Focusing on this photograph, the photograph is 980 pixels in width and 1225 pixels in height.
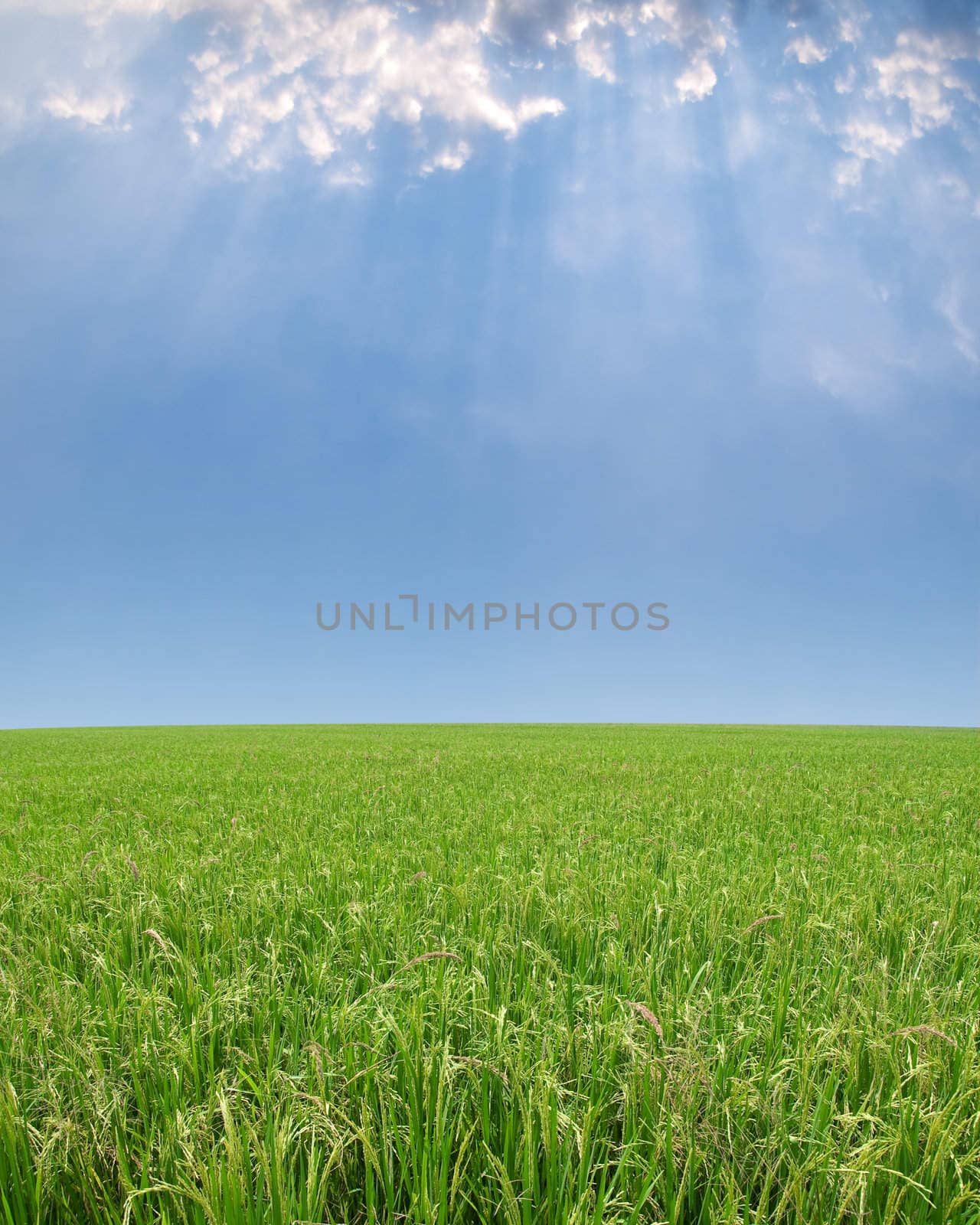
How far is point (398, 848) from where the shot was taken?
18.1 ft

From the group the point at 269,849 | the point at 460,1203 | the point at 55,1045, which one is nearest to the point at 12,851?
the point at 269,849

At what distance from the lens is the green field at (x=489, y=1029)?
70.4 inches

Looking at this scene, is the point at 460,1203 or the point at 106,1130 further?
the point at 106,1130

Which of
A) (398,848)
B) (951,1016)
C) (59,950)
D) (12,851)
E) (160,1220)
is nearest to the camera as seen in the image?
(160,1220)

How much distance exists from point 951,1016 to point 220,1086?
2973 millimetres

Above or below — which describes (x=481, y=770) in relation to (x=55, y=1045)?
below

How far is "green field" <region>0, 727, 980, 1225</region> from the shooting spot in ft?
5.86

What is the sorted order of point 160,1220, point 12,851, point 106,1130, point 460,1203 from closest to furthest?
point 160,1220 → point 460,1203 → point 106,1130 → point 12,851

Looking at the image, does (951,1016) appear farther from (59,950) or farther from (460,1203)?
(59,950)

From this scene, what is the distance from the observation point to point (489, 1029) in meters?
2.35

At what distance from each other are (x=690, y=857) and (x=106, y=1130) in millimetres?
4441

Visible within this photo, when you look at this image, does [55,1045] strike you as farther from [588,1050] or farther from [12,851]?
[12,851]

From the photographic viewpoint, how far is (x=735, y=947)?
354cm

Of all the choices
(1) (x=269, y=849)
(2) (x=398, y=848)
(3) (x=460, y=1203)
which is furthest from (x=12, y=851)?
(3) (x=460, y=1203)
